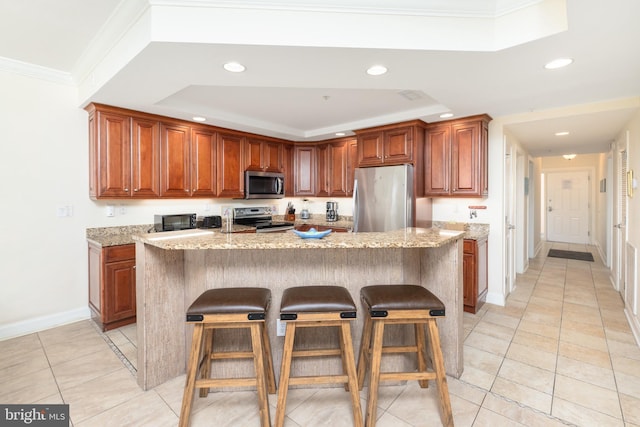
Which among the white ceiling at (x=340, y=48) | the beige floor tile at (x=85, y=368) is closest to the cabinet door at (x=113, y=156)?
the white ceiling at (x=340, y=48)

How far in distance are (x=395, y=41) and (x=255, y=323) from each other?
187cm

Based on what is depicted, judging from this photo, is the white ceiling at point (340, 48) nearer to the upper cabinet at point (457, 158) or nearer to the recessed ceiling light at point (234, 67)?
the recessed ceiling light at point (234, 67)

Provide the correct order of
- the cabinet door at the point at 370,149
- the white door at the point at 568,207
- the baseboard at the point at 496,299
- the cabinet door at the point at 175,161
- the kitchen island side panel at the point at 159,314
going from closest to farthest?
the kitchen island side panel at the point at 159,314, the cabinet door at the point at 175,161, the baseboard at the point at 496,299, the cabinet door at the point at 370,149, the white door at the point at 568,207

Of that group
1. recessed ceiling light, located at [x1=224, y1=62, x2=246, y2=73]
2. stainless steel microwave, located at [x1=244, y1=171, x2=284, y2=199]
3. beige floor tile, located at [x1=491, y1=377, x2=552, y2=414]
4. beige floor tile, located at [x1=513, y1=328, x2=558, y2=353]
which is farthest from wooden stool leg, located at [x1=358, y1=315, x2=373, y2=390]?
stainless steel microwave, located at [x1=244, y1=171, x2=284, y2=199]

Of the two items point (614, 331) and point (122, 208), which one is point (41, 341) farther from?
point (614, 331)

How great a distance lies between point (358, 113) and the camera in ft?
12.9

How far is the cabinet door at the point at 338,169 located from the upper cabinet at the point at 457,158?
4.46 feet

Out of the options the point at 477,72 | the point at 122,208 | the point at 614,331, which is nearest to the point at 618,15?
the point at 477,72

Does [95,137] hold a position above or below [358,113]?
below

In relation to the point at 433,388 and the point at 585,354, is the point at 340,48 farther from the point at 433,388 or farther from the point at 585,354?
the point at 585,354

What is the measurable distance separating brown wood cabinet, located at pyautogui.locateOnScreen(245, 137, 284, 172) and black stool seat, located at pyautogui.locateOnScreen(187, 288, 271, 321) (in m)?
3.10

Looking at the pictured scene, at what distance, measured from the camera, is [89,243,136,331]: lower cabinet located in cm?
291

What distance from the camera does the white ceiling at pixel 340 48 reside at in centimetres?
180

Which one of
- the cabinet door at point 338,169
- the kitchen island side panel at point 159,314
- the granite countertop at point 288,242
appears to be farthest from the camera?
the cabinet door at point 338,169
